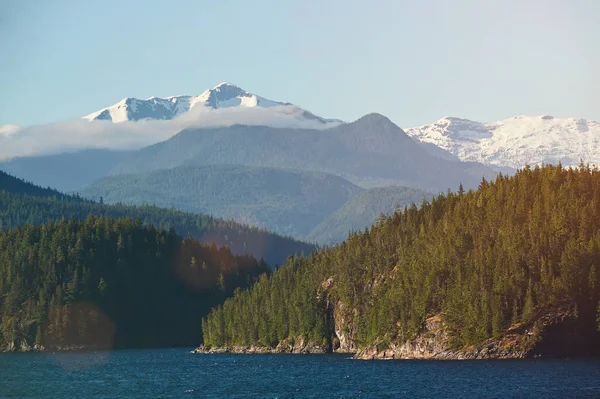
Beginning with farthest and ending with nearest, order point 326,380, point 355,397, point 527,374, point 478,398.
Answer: point 326,380 → point 527,374 → point 355,397 → point 478,398

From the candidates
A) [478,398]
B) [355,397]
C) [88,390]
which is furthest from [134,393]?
[478,398]

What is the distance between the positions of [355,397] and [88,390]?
50319mm

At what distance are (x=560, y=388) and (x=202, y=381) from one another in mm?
67865

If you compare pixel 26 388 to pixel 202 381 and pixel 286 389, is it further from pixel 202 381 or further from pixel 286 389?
pixel 286 389

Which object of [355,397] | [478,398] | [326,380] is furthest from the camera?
[326,380]

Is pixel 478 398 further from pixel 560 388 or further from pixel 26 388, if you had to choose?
pixel 26 388

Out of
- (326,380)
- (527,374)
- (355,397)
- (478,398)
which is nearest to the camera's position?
(478,398)

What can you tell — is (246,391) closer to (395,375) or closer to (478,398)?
(395,375)

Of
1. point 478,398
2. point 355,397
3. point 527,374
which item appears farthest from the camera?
point 527,374

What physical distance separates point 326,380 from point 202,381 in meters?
24.2

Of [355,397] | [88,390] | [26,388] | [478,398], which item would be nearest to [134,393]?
[88,390]

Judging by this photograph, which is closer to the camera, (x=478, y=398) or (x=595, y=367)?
(x=478, y=398)

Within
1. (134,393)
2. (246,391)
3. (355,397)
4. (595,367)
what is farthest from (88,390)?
(595,367)

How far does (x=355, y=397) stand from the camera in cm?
16088
